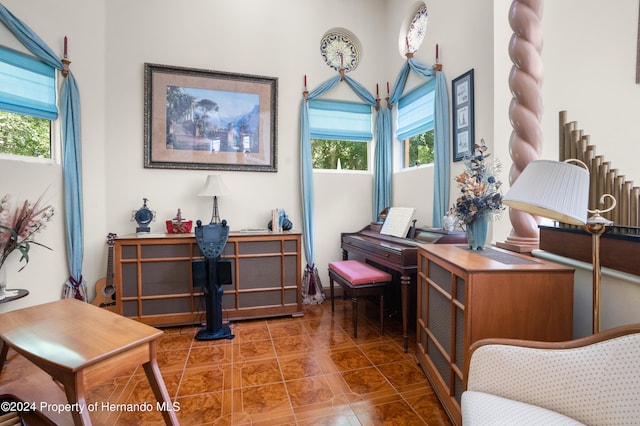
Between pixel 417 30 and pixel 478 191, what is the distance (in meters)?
2.57

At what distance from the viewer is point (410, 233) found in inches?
121

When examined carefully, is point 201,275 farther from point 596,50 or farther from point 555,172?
point 596,50

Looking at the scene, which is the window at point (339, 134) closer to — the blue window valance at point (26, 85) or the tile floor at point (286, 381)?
the tile floor at point (286, 381)

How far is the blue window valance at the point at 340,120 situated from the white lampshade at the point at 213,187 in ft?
4.49

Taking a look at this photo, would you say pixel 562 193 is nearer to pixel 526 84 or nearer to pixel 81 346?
pixel 526 84

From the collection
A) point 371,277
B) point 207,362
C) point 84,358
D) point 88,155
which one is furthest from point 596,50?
point 88,155

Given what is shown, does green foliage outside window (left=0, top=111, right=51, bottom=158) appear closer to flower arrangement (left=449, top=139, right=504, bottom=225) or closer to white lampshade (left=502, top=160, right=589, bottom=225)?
flower arrangement (left=449, top=139, right=504, bottom=225)

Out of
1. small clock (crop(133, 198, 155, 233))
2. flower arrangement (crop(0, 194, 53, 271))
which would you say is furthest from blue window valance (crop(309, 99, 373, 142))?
flower arrangement (crop(0, 194, 53, 271))

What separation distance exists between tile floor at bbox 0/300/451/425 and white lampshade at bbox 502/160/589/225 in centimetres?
135

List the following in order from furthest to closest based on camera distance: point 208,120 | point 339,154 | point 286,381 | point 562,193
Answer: point 339,154
point 208,120
point 286,381
point 562,193

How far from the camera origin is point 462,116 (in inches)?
109

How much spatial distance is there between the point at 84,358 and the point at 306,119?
326cm

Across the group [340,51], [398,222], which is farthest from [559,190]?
[340,51]

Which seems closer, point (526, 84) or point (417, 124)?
point (526, 84)
